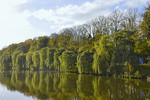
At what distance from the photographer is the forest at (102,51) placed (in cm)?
2703

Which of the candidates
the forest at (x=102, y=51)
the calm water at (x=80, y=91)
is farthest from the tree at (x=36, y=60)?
the calm water at (x=80, y=91)

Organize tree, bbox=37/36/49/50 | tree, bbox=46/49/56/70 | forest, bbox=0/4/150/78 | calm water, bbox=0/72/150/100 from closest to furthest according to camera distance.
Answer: calm water, bbox=0/72/150/100, forest, bbox=0/4/150/78, tree, bbox=46/49/56/70, tree, bbox=37/36/49/50

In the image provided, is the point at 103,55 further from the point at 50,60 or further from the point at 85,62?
the point at 50,60

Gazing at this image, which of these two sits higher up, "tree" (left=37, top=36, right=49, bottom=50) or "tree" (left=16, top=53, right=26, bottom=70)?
"tree" (left=37, top=36, right=49, bottom=50)

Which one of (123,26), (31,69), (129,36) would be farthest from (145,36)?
(31,69)

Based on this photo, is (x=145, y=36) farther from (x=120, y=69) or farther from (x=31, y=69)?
(x=31, y=69)

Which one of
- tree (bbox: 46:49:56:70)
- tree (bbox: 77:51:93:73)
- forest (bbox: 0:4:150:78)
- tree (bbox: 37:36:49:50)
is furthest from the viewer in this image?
tree (bbox: 37:36:49:50)

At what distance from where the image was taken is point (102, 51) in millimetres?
30312

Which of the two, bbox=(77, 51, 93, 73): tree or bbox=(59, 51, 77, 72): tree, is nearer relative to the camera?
bbox=(77, 51, 93, 73): tree

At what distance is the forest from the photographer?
27031mm

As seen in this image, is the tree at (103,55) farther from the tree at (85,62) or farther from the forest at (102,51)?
the tree at (85,62)

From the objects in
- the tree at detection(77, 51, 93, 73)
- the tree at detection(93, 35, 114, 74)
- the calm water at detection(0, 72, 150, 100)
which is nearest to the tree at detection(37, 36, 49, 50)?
the tree at detection(77, 51, 93, 73)

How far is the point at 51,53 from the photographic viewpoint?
156 feet

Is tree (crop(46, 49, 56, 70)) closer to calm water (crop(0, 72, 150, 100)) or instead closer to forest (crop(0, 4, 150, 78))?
forest (crop(0, 4, 150, 78))
